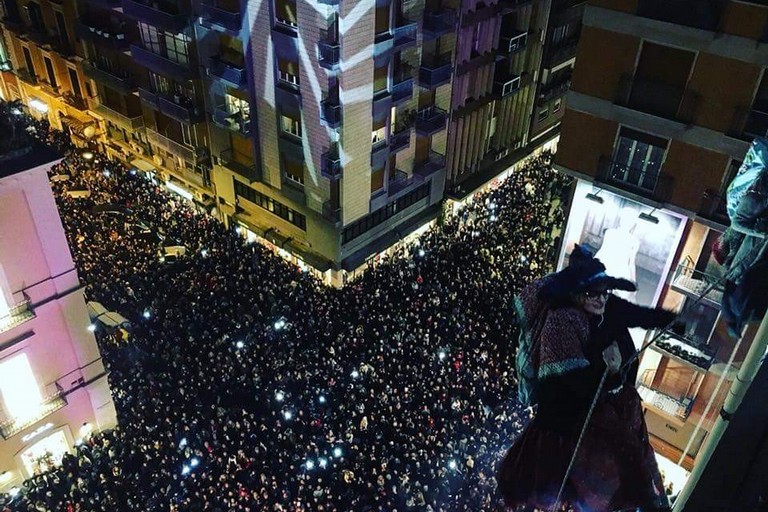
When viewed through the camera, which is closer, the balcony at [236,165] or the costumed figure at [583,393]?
the costumed figure at [583,393]

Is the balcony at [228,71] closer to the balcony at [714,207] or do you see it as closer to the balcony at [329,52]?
the balcony at [329,52]

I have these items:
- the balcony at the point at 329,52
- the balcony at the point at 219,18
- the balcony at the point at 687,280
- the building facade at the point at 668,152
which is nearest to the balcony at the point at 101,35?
the balcony at the point at 219,18

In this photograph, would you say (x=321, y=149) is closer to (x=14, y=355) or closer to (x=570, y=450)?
(x=14, y=355)

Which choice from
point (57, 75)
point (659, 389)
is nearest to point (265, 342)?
point (659, 389)

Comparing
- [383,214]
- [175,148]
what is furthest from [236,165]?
[383,214]

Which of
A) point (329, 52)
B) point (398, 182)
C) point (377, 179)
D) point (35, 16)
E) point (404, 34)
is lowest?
point (398, 182)

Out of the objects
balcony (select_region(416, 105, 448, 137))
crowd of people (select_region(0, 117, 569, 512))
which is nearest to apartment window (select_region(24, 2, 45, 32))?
crowd of people (select_region(0, 117, 569, 512))

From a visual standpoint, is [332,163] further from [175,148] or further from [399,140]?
[175,148]
